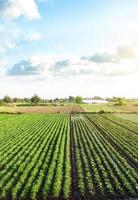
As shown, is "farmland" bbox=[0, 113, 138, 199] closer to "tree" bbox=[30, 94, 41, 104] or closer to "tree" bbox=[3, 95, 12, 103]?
"tree" bbox=[30, 94, 41, 104]

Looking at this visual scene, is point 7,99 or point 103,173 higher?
A: point 7,99

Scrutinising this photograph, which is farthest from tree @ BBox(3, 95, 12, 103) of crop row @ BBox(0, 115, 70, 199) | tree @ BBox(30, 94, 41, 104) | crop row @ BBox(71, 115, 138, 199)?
crop row @ BBox(71, 115, 138, 199)

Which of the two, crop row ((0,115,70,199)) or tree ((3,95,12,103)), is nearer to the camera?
crop row ((0,115,70,199))

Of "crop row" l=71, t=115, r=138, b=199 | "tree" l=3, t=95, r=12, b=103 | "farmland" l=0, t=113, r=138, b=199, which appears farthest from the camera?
"tree" l=3, t=95, r=12, b=103

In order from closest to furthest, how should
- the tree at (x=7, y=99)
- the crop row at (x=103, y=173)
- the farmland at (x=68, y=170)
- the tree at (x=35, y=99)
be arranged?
the farmland at (x=68, y=170) < the crop row at (x=103, y=173) < the tree at (x=35, y=99) < the tree at (x=7, y=99)

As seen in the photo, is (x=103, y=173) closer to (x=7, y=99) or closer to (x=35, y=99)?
(x=35, y=99)

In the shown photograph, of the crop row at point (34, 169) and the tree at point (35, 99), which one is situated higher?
the tree at point (35, 99)

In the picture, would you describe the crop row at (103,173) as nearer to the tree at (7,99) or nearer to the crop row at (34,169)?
the crop row at (34,169)

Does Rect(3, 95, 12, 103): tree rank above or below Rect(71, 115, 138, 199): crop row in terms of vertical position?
above

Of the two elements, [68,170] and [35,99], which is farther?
[35,99]

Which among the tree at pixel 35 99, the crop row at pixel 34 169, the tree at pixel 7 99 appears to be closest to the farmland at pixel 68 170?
the crop row at pixel 34 169

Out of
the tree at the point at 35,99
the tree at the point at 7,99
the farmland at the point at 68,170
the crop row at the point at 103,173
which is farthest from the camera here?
the tree at the point at 7,99

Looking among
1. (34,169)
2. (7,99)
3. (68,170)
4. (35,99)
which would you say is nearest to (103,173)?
(68,170)
